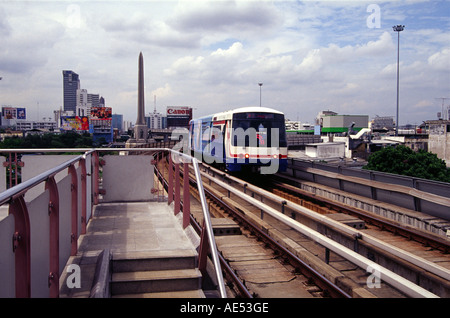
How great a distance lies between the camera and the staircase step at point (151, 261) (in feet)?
15.8

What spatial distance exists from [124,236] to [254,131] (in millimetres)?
10973

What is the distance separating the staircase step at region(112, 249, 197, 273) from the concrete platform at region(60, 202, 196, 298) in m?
0.14

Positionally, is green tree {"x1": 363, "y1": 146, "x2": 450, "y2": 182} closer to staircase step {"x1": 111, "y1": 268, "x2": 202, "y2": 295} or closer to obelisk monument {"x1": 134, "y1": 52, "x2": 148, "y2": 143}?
staircase step {"x1": 111, "y1": 268, "x2": 202, "y2": 295}

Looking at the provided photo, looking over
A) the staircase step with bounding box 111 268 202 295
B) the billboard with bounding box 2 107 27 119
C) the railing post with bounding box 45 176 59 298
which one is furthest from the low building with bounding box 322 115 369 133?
the railing post with bounding box 45 176 59 298

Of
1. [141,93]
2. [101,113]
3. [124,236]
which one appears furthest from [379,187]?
[101,113]

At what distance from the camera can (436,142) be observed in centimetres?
6156

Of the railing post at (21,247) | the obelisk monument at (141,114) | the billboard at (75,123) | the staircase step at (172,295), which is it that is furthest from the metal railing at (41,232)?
the billboard at (75,123)

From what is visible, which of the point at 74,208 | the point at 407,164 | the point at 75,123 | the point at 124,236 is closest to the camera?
the point at 74,208

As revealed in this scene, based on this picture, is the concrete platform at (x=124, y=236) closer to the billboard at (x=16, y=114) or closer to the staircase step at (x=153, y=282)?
the staircase step at (x=153, y=282)

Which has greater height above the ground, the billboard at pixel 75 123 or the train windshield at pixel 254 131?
the billboard at pixel 75 123

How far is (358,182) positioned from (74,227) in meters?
10.00

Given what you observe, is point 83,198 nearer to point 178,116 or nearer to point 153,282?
point 153,282

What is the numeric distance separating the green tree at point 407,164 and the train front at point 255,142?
26470 mm

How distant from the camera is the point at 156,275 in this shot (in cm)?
469
